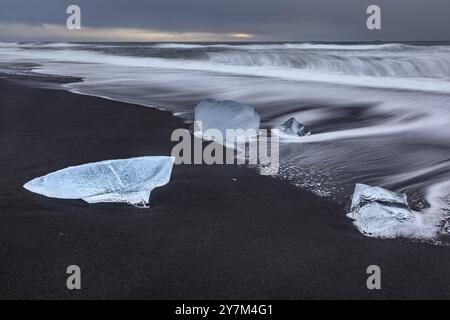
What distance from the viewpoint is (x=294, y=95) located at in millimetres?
9133

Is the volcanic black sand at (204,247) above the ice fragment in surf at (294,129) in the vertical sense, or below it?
below

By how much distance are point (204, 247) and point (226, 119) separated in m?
2.81

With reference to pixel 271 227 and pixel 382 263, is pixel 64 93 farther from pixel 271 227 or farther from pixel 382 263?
pixel 382 263

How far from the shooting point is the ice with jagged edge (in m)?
5.00

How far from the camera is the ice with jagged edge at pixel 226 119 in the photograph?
500 cm

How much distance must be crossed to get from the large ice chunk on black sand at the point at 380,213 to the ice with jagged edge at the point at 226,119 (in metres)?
2.32

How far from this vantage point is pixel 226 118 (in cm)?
504

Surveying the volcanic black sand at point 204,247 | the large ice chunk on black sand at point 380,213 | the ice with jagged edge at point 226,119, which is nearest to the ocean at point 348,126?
the large ice chunk on black sand at point 380,213

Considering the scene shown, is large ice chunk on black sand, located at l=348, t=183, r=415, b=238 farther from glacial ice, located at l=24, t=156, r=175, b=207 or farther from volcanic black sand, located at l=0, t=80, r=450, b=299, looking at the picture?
glacial ice, located at l=24, t=156, r=175, b=207

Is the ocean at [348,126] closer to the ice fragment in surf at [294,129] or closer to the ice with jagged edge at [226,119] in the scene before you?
the ice fragment in surf at [294,129]

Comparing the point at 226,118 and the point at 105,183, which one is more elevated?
the point at 226,118

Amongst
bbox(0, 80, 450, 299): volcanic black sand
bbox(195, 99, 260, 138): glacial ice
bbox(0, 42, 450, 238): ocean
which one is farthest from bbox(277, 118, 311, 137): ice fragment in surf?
bbox(0, 80, 450, 299): volcanic black sand

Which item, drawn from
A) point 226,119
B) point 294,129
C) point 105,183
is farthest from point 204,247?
point 294,129

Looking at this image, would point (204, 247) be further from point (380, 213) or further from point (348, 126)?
point (348, 126)
